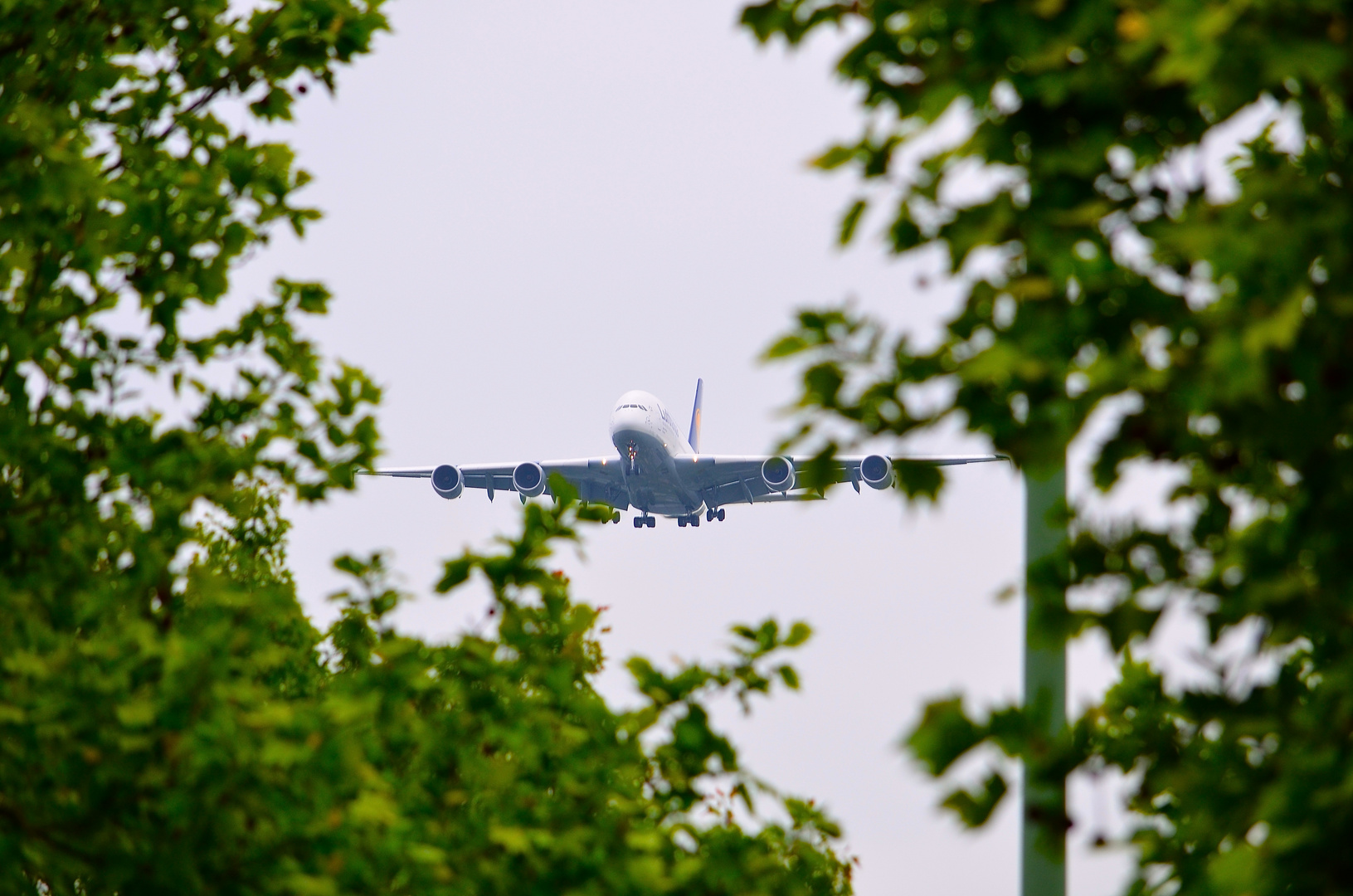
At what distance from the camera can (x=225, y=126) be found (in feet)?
19.1

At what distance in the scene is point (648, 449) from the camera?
160 ft

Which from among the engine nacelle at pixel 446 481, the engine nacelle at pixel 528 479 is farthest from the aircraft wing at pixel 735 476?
the engine nacelle at pixel 446 481

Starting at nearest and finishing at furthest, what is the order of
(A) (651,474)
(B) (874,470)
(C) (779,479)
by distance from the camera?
(B) (874,470), (C) (779,479), (A) (651,474)

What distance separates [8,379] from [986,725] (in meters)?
4.08

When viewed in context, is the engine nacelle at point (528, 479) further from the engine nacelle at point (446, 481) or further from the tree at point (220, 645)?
the tree at point (220, 645)

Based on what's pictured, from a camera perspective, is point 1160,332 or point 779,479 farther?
point 779,479

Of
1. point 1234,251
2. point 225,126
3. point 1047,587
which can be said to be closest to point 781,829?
point 1047,587

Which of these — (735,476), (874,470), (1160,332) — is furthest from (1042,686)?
(735,476)

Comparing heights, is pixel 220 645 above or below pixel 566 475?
below

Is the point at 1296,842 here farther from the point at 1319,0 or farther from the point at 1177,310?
the point at 1319,0

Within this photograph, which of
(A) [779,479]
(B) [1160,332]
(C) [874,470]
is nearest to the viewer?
(B) [1160,332]

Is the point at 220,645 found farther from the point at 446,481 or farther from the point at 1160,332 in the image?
the point at 446,481

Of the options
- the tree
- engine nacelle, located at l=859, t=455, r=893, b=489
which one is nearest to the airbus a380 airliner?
engine nacelle, located at l=859, t=455, r=893, b=489

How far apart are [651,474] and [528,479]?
4860 mm
